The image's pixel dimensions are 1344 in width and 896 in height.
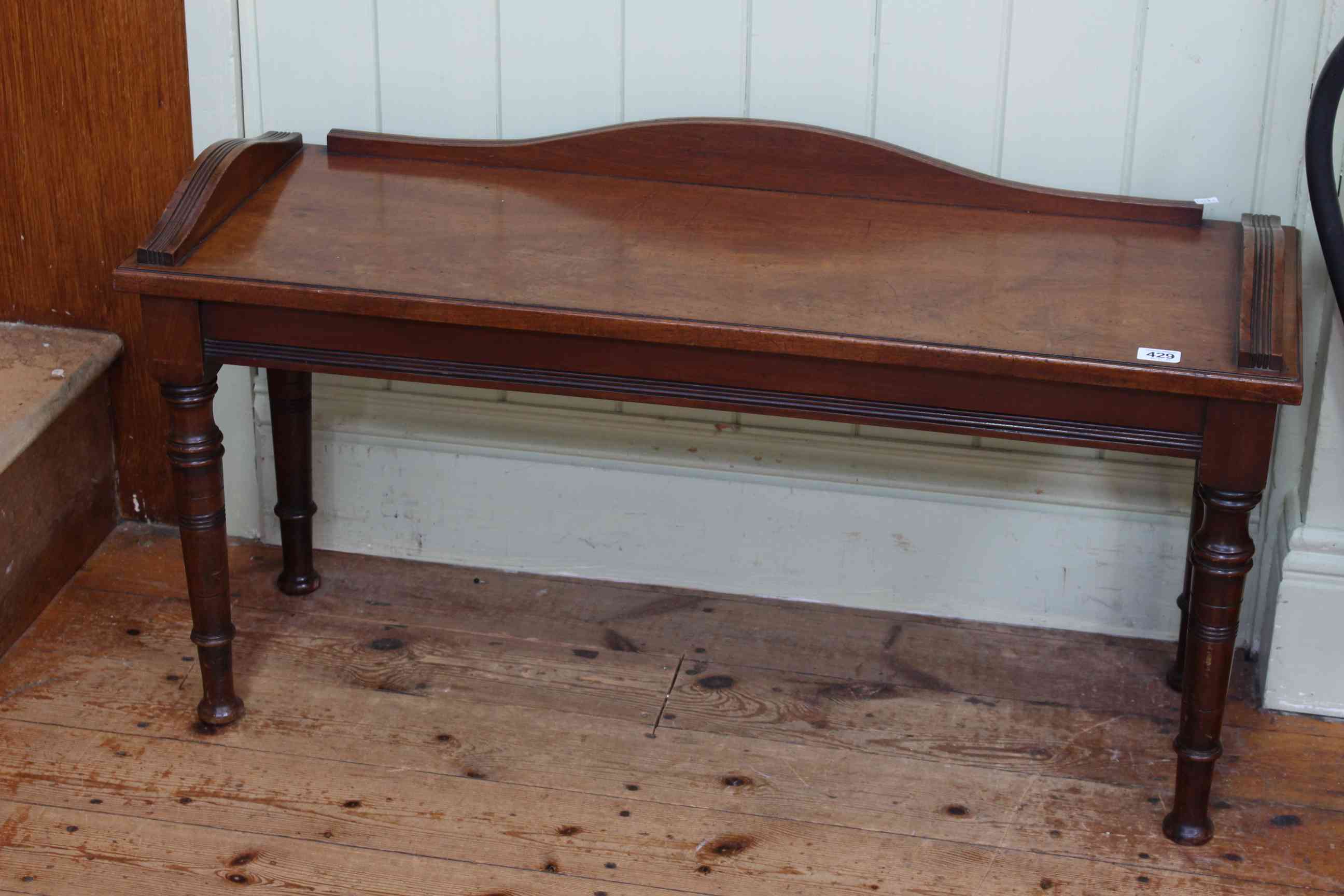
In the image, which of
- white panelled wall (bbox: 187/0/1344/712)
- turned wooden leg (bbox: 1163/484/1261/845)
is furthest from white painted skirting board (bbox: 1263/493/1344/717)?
turned wooden leg (bbox: 1163/484/1261/845)

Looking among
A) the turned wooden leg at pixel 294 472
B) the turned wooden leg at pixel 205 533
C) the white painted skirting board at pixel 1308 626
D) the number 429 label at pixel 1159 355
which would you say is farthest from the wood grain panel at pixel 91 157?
the white painted skirting board at pixel 1308 626

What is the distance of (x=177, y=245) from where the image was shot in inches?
78.0

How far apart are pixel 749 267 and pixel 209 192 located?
0.82 m

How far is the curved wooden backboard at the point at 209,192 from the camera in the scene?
198 centimetres

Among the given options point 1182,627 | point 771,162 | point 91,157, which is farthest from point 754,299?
point 91,157

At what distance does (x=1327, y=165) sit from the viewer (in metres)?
2.05

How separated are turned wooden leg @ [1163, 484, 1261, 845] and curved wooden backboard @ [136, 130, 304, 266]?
1.47 meters

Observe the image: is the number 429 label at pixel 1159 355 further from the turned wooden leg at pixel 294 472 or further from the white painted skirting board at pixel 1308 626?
the turned wooden leg at pixel 294 472

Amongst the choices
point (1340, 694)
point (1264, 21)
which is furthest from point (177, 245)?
point (1340, 694)

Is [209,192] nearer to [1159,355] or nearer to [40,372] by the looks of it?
[40,372]

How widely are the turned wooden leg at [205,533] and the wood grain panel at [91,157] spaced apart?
66 cm

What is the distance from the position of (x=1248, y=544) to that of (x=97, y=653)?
1.93 m

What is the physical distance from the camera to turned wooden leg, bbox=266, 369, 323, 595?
2.56 metres

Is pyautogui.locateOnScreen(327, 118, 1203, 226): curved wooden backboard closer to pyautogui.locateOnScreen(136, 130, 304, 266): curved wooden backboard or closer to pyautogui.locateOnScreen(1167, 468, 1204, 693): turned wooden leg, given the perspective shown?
pyautogui.locateOnScreen(136, 130, 304, 266): curved wooden backboard
